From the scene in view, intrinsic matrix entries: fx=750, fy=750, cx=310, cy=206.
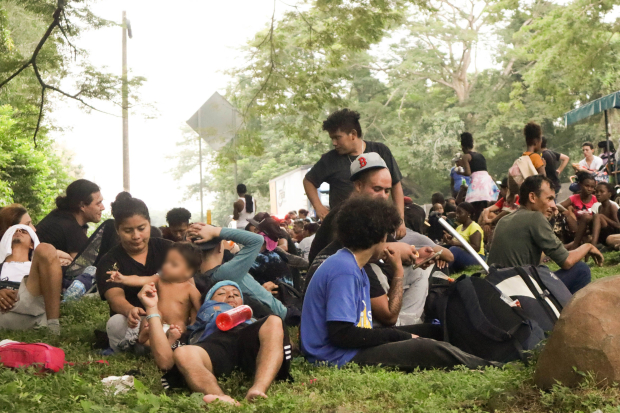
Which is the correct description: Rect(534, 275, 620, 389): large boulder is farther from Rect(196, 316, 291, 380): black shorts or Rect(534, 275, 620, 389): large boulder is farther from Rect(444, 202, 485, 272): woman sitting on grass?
Rect(444, 202, 485, 272): woman sitting on grass

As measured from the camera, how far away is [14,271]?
24.5 feet

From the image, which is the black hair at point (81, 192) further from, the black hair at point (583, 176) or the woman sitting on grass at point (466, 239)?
the black hair at point (583, 176)

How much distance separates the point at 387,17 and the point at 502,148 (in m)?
25.9

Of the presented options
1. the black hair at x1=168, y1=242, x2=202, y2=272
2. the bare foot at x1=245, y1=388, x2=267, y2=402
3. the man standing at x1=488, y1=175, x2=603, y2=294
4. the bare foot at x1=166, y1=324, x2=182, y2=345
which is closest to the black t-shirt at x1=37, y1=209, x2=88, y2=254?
the black hair at x1=168, y1=242, x2=202, y2=272

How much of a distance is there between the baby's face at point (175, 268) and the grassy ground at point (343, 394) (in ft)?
2.32

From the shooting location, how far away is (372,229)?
15.3 ft

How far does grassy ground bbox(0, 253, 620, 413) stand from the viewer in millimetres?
3393

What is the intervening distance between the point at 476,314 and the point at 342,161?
2.48 metres

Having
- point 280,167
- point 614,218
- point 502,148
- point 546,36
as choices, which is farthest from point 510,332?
point 280,167

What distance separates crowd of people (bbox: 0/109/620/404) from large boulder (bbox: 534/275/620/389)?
120 centimetres

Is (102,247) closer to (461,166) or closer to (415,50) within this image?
(461,166)

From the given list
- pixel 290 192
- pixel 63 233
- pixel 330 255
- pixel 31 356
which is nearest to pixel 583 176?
pixel 330 255

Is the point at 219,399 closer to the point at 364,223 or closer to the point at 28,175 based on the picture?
the point at 364,223

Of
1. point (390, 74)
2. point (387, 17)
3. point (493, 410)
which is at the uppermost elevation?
point (390, 74)
